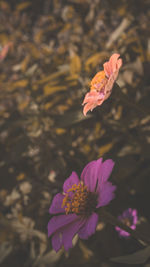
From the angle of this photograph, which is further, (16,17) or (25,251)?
(16,17)

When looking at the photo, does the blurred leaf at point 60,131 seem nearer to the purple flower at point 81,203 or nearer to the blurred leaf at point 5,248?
the blurred leaf at point 5,248

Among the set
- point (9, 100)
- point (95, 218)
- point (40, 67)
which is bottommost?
point (95, 218)

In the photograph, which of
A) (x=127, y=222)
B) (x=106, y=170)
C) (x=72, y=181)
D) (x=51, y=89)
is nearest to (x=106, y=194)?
(x=106, y=170)

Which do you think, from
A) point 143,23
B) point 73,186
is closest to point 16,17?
point 143,23

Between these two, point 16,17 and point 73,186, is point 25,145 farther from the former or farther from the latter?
point 16,17

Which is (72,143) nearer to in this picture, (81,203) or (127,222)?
(127,222)

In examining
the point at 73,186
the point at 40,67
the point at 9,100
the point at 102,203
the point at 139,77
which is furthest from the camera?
the point at 9,100

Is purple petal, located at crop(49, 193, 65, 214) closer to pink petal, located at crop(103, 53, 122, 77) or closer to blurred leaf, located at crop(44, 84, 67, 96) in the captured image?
pink petal, located at crop(103, 53, 122, 77)

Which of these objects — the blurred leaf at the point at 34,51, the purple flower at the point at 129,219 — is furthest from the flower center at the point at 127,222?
the blurred leaf at the point at 34,51
